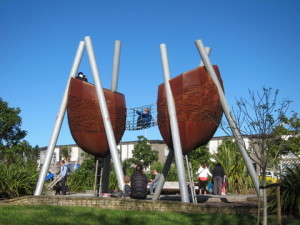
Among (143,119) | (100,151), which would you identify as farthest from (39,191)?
(143,119)

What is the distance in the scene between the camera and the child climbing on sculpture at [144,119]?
14.2 meters

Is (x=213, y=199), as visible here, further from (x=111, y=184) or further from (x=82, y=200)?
(x=111, y=184)

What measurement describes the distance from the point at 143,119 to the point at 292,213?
21.1 feet

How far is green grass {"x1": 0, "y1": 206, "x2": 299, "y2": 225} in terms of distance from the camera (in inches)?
303

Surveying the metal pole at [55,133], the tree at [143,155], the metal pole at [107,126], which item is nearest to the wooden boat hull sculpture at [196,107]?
the metal pole at [107,126]

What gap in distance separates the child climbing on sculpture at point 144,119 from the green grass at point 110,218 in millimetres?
5342

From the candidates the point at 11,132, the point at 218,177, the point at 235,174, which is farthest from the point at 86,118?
the point at 11,132

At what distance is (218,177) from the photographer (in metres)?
15.9

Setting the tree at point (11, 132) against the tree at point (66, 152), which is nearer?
the tree at point (11, 132)

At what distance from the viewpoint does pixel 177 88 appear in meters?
11.6

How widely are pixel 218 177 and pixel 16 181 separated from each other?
746 centimetres

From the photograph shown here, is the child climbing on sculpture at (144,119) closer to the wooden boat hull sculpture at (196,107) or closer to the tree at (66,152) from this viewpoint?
the wooden boat hull sculpture at (196,107)

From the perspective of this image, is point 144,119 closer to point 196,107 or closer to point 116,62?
point 116,62

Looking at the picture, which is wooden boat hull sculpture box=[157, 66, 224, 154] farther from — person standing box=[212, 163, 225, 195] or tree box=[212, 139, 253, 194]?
tree box=[212, 139, 253, 194]
